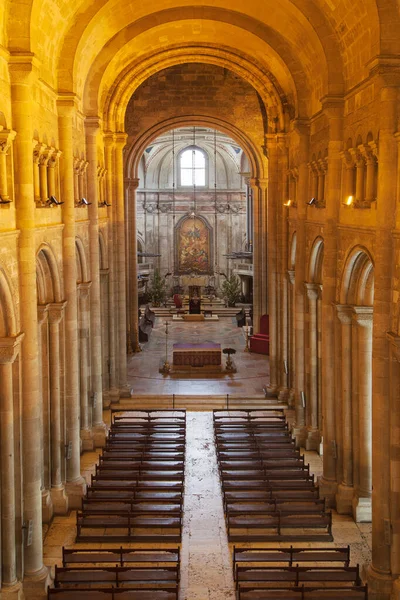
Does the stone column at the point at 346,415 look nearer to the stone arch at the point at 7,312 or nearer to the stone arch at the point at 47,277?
the stone arch at the point at 47,277

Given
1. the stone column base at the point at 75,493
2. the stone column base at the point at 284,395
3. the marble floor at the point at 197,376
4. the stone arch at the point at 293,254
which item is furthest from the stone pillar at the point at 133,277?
the stone column base at the point at 75,493

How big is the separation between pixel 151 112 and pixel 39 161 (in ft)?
61.6

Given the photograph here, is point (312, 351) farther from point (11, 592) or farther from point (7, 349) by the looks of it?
point (11, 592)

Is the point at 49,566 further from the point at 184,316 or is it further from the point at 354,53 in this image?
the point at 184,316

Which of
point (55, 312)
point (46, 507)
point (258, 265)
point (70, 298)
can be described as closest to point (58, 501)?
point (46, 507)

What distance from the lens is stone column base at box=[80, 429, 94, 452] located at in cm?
2272

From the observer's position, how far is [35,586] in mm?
14438

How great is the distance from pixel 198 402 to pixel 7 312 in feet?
48.2

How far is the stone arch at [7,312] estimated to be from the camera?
44.3ft

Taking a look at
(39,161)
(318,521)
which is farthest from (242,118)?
(318,521)

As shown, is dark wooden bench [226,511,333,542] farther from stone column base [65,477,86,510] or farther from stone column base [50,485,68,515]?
stone column base [50,485,68,515]

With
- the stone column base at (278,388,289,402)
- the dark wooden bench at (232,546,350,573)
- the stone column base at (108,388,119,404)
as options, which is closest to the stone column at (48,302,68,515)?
the dark wooden bench at (232,546,350,573)

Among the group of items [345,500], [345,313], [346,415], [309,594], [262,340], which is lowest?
[345,500]

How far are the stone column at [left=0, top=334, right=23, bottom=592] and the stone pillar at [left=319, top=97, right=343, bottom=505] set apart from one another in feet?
26.6
